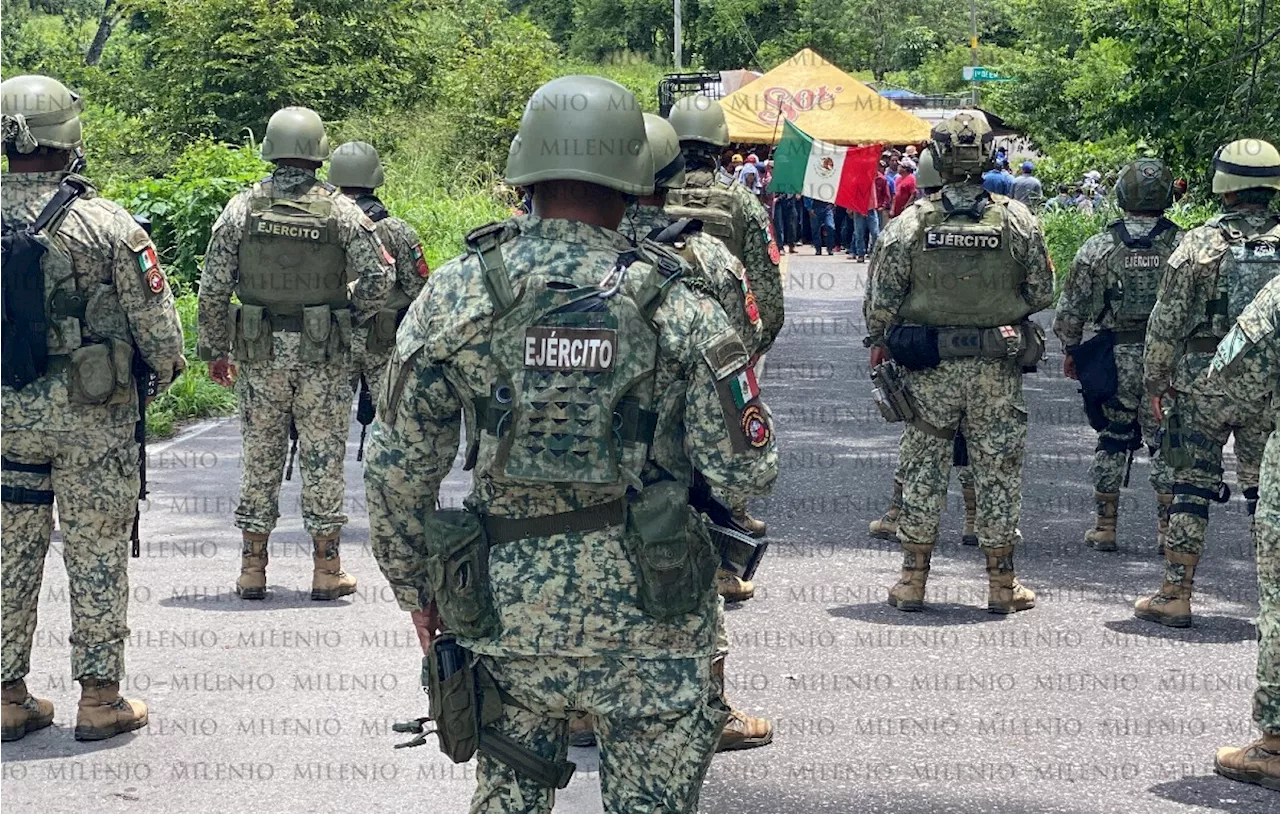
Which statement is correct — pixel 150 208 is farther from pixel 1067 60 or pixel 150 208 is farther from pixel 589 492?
pixel 1067 60

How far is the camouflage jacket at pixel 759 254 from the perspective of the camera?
820 cm

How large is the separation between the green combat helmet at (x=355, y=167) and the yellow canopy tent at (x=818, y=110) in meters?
25.5

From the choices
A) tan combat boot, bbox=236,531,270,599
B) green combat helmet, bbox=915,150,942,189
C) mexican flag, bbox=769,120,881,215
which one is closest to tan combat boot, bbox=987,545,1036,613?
green combat helmet, bbox=915,150,942,189

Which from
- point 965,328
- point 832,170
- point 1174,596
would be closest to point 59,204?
point 965,328

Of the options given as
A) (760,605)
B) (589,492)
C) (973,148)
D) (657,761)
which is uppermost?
(973,148)

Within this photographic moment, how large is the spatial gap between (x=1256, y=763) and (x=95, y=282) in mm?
4092

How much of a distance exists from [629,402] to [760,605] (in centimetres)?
450

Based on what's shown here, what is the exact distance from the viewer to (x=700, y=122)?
801 cm

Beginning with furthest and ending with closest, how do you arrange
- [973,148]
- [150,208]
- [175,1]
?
1. [175,1]
2. [150,208]
3. [973,148]

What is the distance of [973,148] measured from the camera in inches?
293

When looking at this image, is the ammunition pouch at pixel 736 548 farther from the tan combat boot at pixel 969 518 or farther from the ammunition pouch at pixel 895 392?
the tan combat boot at pixel 969 518

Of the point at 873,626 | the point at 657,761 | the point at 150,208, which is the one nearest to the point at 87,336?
the point at 657,761

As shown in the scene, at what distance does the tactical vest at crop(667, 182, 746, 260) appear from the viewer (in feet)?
26.5

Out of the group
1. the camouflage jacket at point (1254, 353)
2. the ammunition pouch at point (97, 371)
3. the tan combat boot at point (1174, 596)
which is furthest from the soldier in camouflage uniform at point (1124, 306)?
the ammunition pouch at point (97, 371)
